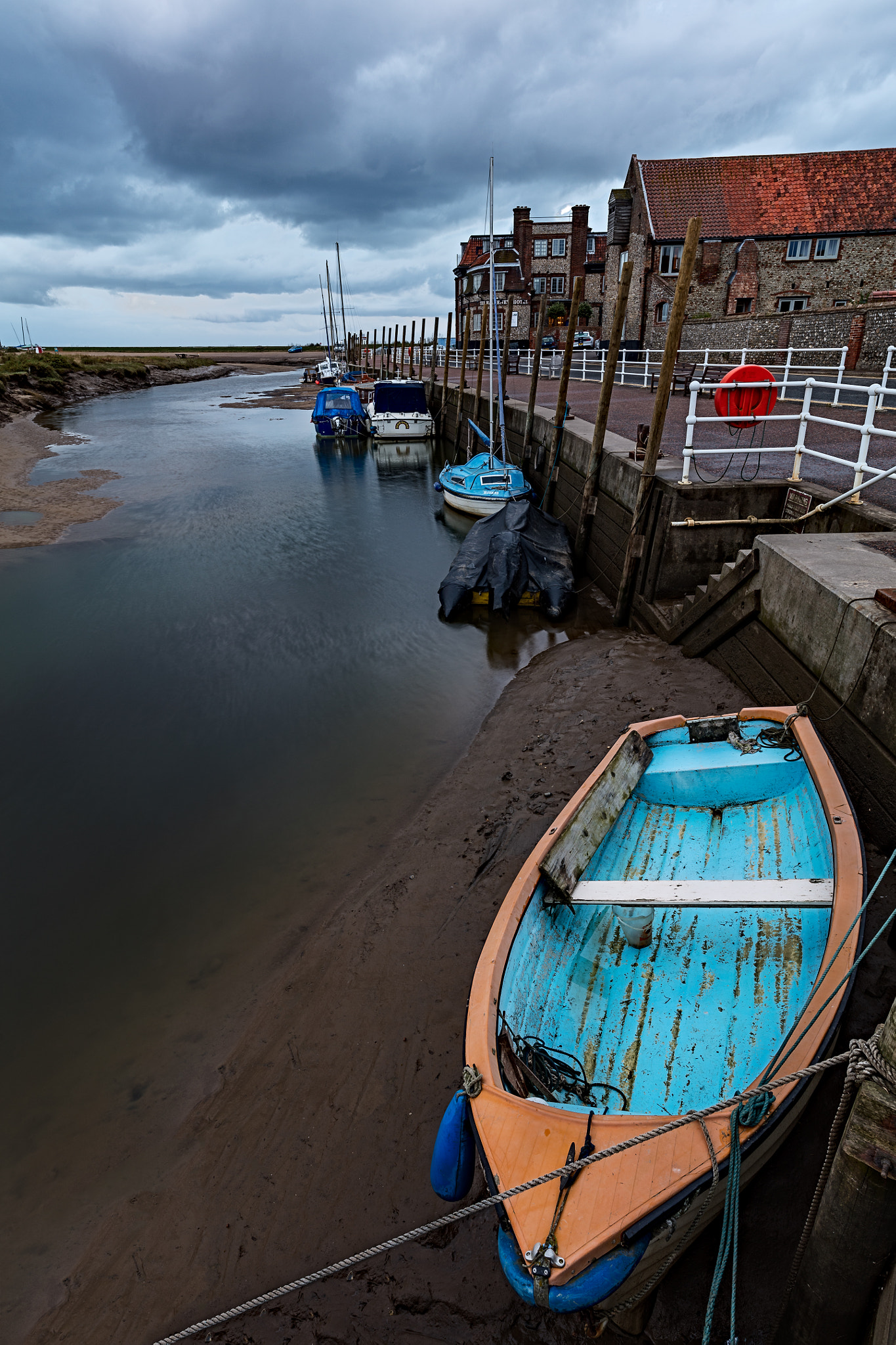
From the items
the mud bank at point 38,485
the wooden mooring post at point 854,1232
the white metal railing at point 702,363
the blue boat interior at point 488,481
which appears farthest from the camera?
the mud bank at point 38,485

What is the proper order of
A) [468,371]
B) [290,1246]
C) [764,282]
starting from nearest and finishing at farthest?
[290,1246] → [764,282] → [468,371]

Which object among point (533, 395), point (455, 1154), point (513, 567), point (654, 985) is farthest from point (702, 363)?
point (455, 1154)

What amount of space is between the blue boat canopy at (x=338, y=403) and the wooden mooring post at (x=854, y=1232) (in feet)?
108

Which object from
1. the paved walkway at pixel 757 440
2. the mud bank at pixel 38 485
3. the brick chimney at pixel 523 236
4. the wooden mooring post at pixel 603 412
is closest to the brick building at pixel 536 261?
the brick chimney at pixel 523 236

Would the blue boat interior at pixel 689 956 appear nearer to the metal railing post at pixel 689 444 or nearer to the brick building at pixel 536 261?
the metal railing post at pixel 689 444

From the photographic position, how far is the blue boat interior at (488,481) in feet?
53.3

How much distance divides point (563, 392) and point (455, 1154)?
1412 cm

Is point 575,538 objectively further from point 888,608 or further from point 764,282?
point 764,282

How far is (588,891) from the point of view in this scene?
4141 millimetres

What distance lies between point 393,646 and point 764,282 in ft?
96.3

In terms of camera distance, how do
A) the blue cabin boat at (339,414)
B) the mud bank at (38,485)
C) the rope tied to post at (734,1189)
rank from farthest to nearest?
the blue cabin boat at (339,414) < the mud bank at (38,485) < the rope tied to post at (734,1189)

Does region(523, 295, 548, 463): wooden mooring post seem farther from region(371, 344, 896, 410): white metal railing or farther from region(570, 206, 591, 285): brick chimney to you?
region(570, 206, 591, 285): brick chimney

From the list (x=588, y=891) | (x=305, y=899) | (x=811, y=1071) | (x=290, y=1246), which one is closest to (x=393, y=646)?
(x=305, y=899)

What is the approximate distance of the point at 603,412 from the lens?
11.4 m
